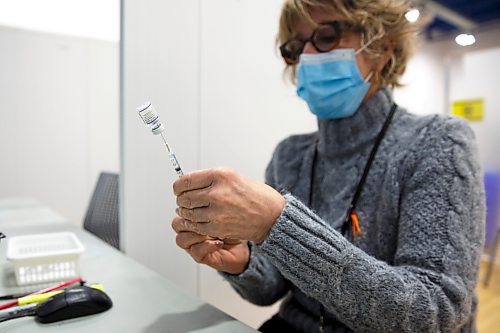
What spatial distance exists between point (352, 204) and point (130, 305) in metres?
0.46

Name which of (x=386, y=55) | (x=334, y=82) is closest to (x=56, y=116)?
(x=334, y=82)

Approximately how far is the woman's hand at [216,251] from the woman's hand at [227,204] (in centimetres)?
12

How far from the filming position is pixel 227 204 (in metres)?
0.51

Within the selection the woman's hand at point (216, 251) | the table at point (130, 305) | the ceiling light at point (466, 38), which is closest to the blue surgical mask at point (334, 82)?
the ceiling light at point (466, 38)

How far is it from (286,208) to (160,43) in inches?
24.6

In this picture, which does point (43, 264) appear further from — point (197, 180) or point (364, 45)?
point (364, 45)

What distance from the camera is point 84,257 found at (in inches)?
35.1

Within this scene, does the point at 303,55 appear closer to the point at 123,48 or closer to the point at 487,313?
the point at 123,48

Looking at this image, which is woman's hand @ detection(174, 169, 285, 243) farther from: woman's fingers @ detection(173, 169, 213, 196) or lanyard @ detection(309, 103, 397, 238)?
lanyard @ detection(309, 103, 397, 238)

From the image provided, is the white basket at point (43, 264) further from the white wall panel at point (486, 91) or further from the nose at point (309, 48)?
the white wall panel at point (486, 91)

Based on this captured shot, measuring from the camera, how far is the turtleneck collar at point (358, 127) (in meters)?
0.81

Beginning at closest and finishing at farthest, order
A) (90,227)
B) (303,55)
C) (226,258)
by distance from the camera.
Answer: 1. (226,258)
2. (303,55)
3. (90,227)

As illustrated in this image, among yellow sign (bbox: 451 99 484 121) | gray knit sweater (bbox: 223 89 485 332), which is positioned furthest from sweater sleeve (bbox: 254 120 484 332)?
yellow sign (bbox: 451 99 484 121)

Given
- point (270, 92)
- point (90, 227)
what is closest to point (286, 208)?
point (270, 92)
